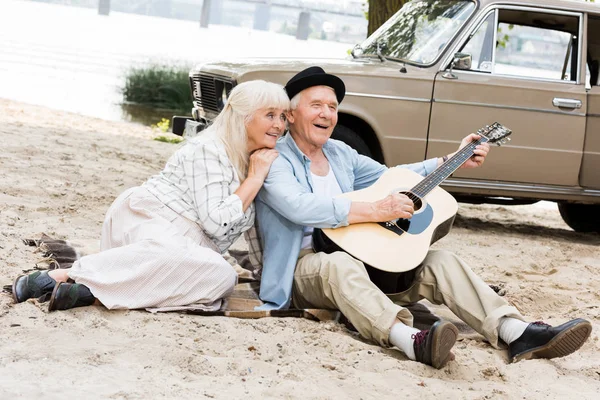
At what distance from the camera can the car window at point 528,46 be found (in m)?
7.08

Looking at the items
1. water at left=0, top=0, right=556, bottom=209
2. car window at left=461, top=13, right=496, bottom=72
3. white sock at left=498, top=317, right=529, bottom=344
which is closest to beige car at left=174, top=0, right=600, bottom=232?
car window at left=461, top=13, right=496, bottom=72

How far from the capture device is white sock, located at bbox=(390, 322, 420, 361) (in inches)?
148

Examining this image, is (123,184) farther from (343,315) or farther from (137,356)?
(137,356)

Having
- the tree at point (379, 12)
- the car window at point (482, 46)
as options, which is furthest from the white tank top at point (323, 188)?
the tree at point (379, 12)

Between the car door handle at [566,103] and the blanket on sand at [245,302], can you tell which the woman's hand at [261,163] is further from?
the car door handle at [566,103]

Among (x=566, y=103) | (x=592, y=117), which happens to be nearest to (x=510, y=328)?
(x=566, y=103)

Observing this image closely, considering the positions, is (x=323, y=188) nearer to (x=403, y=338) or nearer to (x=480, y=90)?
(x=403, y=338)

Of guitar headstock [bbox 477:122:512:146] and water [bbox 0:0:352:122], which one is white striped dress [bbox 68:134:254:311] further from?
water [bbox 0:0:352:122]

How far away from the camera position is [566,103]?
23.4 ft

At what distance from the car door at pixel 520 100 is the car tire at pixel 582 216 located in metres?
1.12

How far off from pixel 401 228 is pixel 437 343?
81 centimetres

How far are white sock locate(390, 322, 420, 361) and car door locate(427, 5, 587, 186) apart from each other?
3358 mm

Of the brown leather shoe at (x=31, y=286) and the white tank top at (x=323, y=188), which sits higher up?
the white tank top at (x=323, y=188)

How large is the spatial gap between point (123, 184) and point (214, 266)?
339 centimetres
